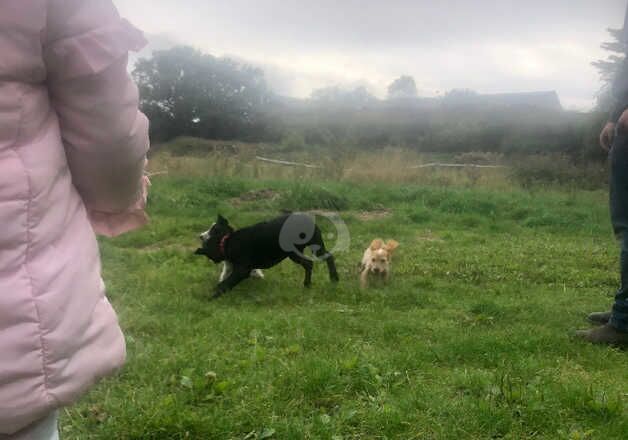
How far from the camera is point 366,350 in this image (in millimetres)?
3416

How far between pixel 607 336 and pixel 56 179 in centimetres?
348

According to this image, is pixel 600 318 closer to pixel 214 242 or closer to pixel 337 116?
pixel 214 242

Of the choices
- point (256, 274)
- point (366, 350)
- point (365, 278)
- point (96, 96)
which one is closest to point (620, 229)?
point (366, 350)

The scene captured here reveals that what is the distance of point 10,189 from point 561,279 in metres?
5.71

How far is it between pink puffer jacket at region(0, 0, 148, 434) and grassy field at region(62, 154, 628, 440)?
4.38 ft

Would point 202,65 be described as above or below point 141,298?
above

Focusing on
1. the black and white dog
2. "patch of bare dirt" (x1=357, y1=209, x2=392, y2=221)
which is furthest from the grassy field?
"patch of bare dirt" (x1=357, y1=209, x2=392, y2=221)

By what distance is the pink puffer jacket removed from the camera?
1.03 meters

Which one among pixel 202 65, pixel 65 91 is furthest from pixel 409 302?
pixel 202 65

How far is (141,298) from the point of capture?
182 inches

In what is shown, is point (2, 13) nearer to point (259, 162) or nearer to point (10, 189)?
point (10, 189)

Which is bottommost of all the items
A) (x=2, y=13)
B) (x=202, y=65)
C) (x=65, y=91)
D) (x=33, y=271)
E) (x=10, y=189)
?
(x=33, y=271)

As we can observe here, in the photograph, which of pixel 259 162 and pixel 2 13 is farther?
pixel 259 162

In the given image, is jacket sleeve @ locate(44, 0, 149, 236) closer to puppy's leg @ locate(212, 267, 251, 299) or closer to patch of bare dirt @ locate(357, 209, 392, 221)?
puppy's leg @ locate(212, 267, 251, 299)
